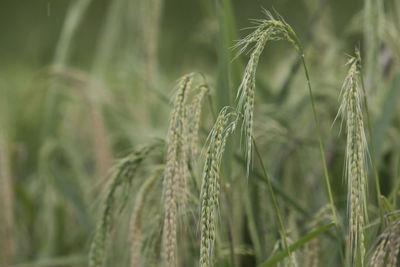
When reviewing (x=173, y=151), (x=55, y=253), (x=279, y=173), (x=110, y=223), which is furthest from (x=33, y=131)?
(x=173, y=151)

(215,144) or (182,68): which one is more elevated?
(182,68)

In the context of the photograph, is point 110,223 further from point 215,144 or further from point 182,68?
point 182,68

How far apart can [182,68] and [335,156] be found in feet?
4.34

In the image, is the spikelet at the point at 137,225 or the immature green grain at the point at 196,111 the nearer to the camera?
the immature green grain at the point at 196,111

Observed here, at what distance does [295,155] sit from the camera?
3.60ft

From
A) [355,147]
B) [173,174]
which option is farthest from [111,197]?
[355,147]

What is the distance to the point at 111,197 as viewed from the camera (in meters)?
0.70

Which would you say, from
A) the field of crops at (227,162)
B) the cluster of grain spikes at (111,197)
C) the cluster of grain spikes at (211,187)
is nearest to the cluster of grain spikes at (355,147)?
the field of crops at (227,162)

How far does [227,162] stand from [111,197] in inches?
6.6

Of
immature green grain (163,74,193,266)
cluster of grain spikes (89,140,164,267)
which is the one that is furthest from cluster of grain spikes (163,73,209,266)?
cluster of grain spikes (89,140,164,267)

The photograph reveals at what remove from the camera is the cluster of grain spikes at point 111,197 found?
0.70 meters

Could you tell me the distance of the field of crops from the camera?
549 mm

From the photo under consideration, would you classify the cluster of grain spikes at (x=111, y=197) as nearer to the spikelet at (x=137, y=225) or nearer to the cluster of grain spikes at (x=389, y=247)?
the spikelet at (x=137, y=225)

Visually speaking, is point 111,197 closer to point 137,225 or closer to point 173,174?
point 137,225
